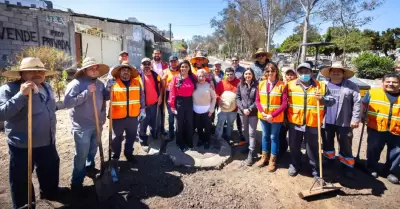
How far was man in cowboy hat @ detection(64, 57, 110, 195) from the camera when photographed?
122 inches

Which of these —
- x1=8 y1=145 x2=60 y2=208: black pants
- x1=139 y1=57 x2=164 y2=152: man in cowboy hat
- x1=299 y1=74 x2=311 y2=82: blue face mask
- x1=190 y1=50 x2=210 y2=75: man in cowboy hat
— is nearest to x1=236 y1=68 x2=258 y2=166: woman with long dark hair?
x1=299 y1=74 x2=311 y2=82: blue face mask

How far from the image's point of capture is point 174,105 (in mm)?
4426

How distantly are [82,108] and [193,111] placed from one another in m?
2.00

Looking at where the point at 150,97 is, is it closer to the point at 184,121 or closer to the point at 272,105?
the point at 184,121

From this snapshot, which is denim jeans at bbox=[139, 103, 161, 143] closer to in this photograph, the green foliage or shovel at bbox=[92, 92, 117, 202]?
shovel at bbox=[92, 92, 117, 202]

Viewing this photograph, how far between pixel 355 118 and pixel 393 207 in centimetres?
128

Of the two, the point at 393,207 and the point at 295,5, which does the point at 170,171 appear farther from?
the point at 295,5

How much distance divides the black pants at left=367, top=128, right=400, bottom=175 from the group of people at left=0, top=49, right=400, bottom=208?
0.04ft

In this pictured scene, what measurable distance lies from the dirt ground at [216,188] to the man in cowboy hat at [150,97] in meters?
0.63

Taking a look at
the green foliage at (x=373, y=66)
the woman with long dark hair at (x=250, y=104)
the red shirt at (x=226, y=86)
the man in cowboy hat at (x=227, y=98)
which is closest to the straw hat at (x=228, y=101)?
the man in cowboy hat at (x=227, y=98)

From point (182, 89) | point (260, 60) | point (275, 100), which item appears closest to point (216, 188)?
point (275, 100)

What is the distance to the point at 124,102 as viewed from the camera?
371 centimetres

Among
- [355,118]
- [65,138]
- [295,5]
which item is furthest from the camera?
[295,5]

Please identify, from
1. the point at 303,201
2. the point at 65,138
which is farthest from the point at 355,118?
the point at 65,138
